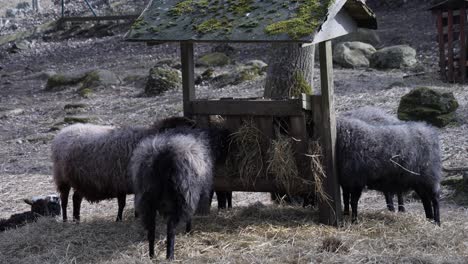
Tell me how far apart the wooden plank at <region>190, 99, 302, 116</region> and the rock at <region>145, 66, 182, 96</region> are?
362 inches

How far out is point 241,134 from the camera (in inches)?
340

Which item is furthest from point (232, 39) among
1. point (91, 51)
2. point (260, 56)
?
point (91, 51)

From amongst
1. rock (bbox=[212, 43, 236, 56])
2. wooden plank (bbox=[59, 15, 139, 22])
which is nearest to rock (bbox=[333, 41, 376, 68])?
rock (bbox=[212, 43, 236, 56])

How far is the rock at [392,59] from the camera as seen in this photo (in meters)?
18.3

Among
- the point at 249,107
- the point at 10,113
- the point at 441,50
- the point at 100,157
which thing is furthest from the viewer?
the point at 10,113

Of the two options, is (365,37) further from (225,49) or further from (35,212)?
(35,212)

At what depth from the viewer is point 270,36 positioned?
7.82 metres

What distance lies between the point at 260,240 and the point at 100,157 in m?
2.29

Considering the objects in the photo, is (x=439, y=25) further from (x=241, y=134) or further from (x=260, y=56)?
(x=241, y=134)

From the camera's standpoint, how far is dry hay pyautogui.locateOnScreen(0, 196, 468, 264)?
7.07 metres

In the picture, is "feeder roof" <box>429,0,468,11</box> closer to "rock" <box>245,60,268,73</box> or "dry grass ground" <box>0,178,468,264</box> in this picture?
"rock" <box>245,60,268,73</box>

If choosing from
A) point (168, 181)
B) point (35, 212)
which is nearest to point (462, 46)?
point (35, 212)

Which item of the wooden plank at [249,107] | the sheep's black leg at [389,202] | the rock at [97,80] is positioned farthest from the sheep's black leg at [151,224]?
the rock at [97,80]

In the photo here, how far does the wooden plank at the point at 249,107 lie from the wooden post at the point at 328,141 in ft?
0.96
